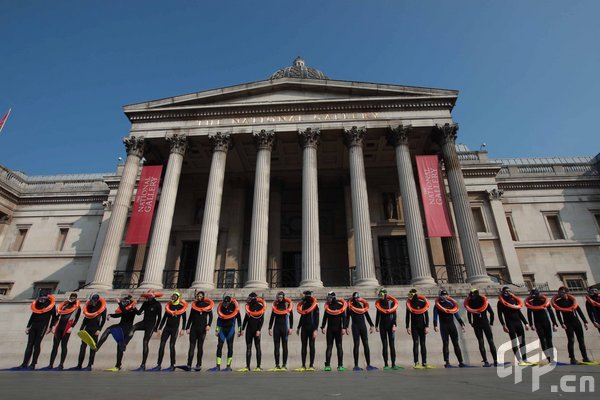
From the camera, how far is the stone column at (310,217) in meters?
14.4

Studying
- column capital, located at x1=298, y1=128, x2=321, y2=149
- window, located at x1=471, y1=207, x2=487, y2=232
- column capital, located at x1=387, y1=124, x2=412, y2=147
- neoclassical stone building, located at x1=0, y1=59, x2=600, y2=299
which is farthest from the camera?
window, located at x1=471, y1=207, x2=487, y2=232

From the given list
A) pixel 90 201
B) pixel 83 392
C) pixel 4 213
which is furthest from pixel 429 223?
pixel 4 213

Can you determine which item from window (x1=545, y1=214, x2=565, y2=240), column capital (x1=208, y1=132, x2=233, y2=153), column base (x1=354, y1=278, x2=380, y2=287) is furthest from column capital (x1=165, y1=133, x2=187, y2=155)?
window (x1=545, y1=214, x2=565, y2=240)

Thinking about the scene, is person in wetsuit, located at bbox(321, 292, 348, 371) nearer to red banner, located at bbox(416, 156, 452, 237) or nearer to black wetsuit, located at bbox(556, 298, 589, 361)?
black wetsuit, located at bbox(556, 298, 589, 361)

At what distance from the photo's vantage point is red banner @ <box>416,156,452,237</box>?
15019 mm

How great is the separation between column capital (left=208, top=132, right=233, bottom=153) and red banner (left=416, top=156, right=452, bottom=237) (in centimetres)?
944

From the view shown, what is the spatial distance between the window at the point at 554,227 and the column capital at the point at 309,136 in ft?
60.0

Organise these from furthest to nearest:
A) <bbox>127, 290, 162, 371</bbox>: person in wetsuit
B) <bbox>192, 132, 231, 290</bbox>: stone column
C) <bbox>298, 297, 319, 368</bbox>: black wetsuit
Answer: <bbox>192, 132, 231, 290</bbox>: stone column → <bbox>127, 290, 162, 371</bbox>: person in wetsuit → <bbox>298, 297, 319, 368</bbox>: black wetsuit

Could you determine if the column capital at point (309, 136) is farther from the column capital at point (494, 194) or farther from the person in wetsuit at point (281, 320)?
the column capital at point (494, 194)

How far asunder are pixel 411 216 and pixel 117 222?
13.2m

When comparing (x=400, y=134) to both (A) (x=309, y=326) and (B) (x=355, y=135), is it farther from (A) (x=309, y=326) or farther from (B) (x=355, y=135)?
(A) (x=309, y=326)

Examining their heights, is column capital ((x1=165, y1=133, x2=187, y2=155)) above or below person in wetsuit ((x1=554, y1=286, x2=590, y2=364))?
above

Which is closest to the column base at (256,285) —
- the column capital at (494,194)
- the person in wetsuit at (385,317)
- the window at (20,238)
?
the person in wetsuit at (385,317)

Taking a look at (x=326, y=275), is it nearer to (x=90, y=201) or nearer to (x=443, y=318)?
(x=443, y=318)
